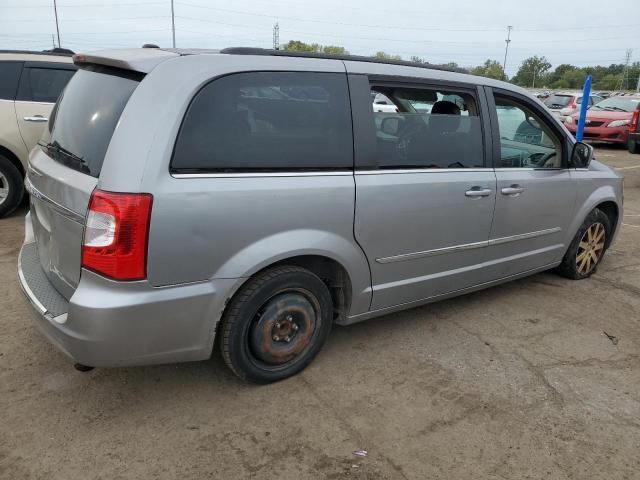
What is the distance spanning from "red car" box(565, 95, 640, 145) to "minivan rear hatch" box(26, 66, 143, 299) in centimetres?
1483

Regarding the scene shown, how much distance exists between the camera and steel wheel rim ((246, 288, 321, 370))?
Answer: 2.72 metres

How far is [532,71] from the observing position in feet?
315

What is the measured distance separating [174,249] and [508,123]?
2687 millimetres

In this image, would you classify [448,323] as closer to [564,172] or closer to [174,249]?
[564,172]

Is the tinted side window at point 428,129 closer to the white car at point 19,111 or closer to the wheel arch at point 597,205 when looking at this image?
the wheel arch at point 597,205

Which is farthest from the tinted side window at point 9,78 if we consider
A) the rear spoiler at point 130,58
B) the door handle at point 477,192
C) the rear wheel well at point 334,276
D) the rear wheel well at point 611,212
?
the rear wheel well at point 611,212

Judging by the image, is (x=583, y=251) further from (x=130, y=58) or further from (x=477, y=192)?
(x=130, y=58)

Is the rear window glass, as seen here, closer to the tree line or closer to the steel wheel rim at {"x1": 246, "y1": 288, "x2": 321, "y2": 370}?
the steel wheel rim at {"x1": 246, "y1": 288, "x2": 321, "y2": 370}

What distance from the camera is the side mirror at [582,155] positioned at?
13.6 ft

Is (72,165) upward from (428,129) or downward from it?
downward

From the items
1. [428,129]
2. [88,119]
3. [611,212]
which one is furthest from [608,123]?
[88,119]

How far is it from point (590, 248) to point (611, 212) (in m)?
0.42

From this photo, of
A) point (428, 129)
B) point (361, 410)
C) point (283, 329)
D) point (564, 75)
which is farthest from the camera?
point (564, 75)

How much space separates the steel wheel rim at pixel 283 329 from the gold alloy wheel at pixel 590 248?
279 cm
